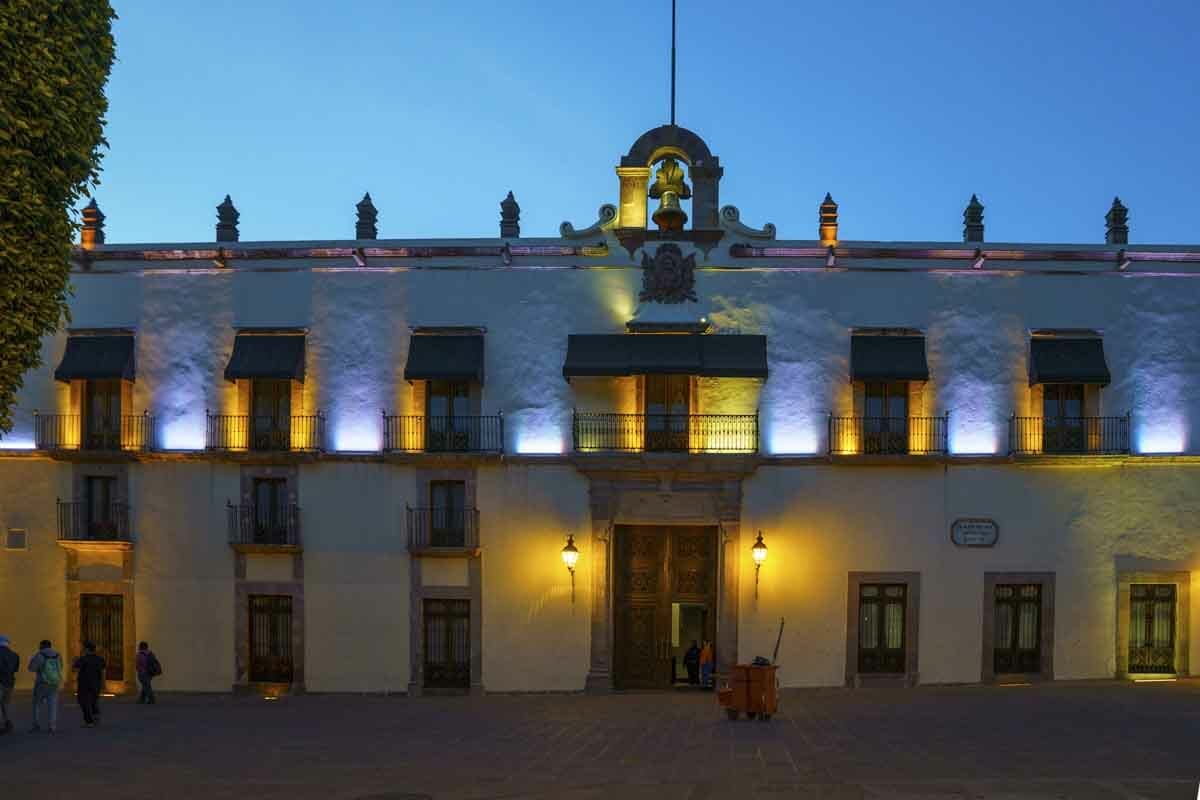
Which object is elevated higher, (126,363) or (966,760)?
(126,363)

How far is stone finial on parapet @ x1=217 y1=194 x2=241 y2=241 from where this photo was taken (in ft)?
74.9

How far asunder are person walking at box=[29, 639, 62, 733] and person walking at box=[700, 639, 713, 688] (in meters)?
11.7

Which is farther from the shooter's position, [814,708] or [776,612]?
[776,612]

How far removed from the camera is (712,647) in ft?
69.0

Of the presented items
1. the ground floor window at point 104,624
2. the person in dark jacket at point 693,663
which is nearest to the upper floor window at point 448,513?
the person in dark jacket at point 693,663

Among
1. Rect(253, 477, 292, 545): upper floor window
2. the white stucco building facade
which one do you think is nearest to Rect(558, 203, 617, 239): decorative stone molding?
the white stucco building facade

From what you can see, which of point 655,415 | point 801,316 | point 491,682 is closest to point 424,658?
point 491,682

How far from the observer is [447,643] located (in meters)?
Result: 21.4

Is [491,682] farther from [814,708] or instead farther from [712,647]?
[814,708]

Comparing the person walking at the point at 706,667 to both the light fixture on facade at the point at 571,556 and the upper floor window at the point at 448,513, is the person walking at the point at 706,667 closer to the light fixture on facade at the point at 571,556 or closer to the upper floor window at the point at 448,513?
the light fixture on facade at the point at 571,556

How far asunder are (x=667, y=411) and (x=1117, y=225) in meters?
10.9

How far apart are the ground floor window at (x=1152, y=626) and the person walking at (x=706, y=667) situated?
8.80 metres

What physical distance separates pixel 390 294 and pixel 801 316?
8924mm

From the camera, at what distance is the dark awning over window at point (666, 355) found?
20.4 m
